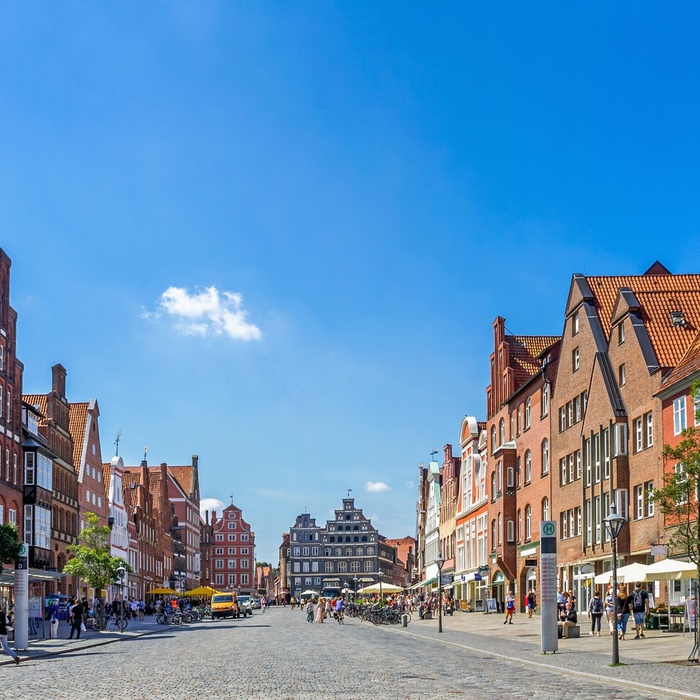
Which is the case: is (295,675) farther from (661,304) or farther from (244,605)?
(244,605)

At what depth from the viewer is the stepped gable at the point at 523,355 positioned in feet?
246

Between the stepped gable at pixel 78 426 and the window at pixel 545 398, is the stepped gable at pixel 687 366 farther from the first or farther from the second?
the stepped gable at pixel 78 426

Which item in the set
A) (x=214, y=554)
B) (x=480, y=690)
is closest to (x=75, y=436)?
(x=480, y=690)

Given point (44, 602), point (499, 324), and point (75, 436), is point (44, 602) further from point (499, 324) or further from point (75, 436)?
point (499, 324)

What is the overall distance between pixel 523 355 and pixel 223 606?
3191 centimetres

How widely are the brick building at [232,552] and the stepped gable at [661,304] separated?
14394cm

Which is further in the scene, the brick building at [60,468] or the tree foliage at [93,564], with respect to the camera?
the brick building at [60,468]

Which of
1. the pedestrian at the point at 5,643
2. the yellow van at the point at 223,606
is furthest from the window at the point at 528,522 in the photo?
the pedestrian at the point at 5,643

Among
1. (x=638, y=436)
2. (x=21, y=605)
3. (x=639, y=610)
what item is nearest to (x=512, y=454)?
(x=638, y=436)

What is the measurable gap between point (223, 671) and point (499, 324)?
5331 centimetres

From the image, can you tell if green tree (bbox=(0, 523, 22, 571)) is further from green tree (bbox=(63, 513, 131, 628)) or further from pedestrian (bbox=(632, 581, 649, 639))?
pedestrian (bbox=(632, 581, 649, 639))

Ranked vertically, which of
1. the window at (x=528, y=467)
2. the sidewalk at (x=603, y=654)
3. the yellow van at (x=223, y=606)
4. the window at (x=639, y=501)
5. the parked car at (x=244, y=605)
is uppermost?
the window at (x=528, y=467)

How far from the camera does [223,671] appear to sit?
26.2 metres

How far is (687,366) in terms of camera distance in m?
44.7
